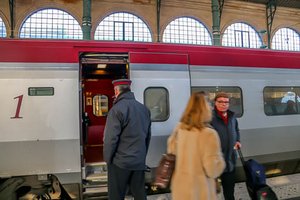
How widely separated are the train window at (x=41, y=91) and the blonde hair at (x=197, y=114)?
7.94 feet

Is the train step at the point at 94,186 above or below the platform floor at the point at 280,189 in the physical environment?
above

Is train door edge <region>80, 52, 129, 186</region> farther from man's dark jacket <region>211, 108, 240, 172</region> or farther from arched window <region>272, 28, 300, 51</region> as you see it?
arched window <region>272, 28, 300, 51</region>

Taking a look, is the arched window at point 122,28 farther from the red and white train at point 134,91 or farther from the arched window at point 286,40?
the red and white train at point 134,91

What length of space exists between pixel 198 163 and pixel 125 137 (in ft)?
3.82

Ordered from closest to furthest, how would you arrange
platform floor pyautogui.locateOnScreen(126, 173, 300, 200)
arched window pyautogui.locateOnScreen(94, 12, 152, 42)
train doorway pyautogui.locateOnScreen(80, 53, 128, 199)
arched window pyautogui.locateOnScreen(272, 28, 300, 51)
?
platform floor pyautogui.locateOnScreen(126, 173, 300, 200)
train doorway pyautogui.locateOnScreen(80, 53, 128, 199)
arched window pyautogui.locateOnScreen(94, 12, 152, 42)
arched window pyautogui.locateOnScreen(272, 28, 300, 51)

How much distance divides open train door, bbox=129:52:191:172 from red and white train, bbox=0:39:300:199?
0.05 ft

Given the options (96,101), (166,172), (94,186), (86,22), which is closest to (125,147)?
(166,172)

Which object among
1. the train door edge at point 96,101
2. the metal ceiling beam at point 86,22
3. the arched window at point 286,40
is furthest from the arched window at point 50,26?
the arched window at point 286,40

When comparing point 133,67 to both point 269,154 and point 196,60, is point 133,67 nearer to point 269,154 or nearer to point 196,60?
point 196,60

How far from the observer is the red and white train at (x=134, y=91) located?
4410mm

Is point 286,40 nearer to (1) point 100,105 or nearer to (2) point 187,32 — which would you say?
(2) point 187,32

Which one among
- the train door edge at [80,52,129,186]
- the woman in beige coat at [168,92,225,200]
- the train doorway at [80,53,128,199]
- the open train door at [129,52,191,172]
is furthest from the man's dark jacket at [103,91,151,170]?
the train door edge at [80,52,129,186]

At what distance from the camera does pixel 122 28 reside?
2317 centimetres

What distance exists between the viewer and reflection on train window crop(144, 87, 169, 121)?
197 inches
